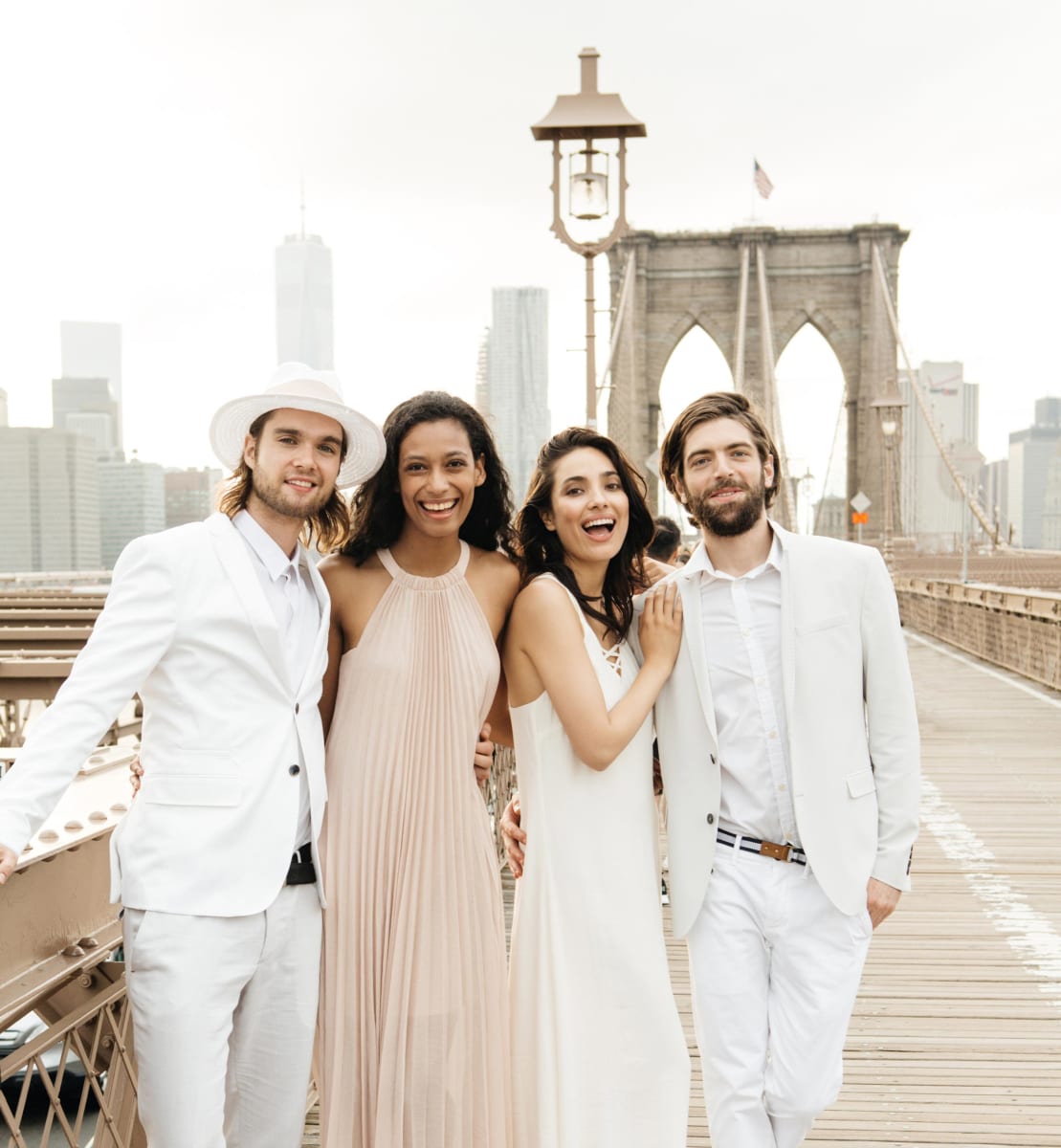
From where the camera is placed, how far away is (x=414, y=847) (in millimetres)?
2244

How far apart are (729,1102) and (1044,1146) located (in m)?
1.22

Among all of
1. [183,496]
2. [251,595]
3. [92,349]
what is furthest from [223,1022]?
[92,349]

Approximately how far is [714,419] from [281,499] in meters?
0.92

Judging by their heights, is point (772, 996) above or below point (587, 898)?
below

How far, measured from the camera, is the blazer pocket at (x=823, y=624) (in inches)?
92.3

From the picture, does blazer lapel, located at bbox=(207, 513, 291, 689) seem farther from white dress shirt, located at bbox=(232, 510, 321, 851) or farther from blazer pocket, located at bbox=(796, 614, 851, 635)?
blazer pocket, located at bbox=(796, 614, 851, 635)

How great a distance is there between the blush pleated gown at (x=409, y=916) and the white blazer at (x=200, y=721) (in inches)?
10.1

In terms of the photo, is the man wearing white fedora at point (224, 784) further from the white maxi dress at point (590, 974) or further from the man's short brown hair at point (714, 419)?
the man's short brown hair at point (714, 419)

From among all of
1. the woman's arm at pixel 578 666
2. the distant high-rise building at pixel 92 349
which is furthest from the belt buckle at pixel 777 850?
the distant high-rise building at pixel 92 349

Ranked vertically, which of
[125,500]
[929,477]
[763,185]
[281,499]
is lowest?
[281,499]

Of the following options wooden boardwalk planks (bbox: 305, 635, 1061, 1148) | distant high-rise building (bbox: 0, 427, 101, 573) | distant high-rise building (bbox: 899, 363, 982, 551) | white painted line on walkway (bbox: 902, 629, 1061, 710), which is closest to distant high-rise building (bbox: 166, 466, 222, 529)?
distant high-rise building (bbox: 0, 427, 101, 573)

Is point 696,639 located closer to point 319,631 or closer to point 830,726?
point 830,726

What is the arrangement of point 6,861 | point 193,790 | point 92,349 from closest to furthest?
point 6,861 → point 193,790 → point 92,349

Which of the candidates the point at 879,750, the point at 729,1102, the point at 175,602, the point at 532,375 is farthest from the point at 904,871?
the point at 532,375
